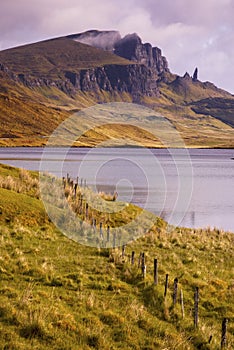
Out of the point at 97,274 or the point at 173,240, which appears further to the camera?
the point at 173,240

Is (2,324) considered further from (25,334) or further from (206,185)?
(206,185)

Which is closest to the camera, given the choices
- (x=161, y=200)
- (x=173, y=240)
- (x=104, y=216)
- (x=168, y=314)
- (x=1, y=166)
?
(x=168, y=314)

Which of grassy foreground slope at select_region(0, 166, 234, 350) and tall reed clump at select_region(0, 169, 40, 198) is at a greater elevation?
tall reed clump at select_region(0, 169, 40, 198)

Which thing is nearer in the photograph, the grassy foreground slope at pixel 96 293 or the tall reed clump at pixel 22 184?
the grassy foreground slope at pixel 96 293

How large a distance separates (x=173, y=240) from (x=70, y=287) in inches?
566

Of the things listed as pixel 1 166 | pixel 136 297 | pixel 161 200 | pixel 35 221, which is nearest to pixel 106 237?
pixel 35 221

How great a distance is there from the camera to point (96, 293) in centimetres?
1472

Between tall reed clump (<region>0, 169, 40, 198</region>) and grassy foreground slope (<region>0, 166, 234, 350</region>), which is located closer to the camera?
grassy foreground slope (<region>0, 166, 234, 350</region>)

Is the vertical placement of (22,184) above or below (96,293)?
above

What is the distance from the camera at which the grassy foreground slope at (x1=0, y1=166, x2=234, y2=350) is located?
11.2 metres

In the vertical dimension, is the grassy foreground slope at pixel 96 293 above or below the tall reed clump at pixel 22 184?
below

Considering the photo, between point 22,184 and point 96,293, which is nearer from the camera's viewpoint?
point 96,293

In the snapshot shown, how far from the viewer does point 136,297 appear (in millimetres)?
14891

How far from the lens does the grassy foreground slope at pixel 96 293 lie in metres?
11.2
